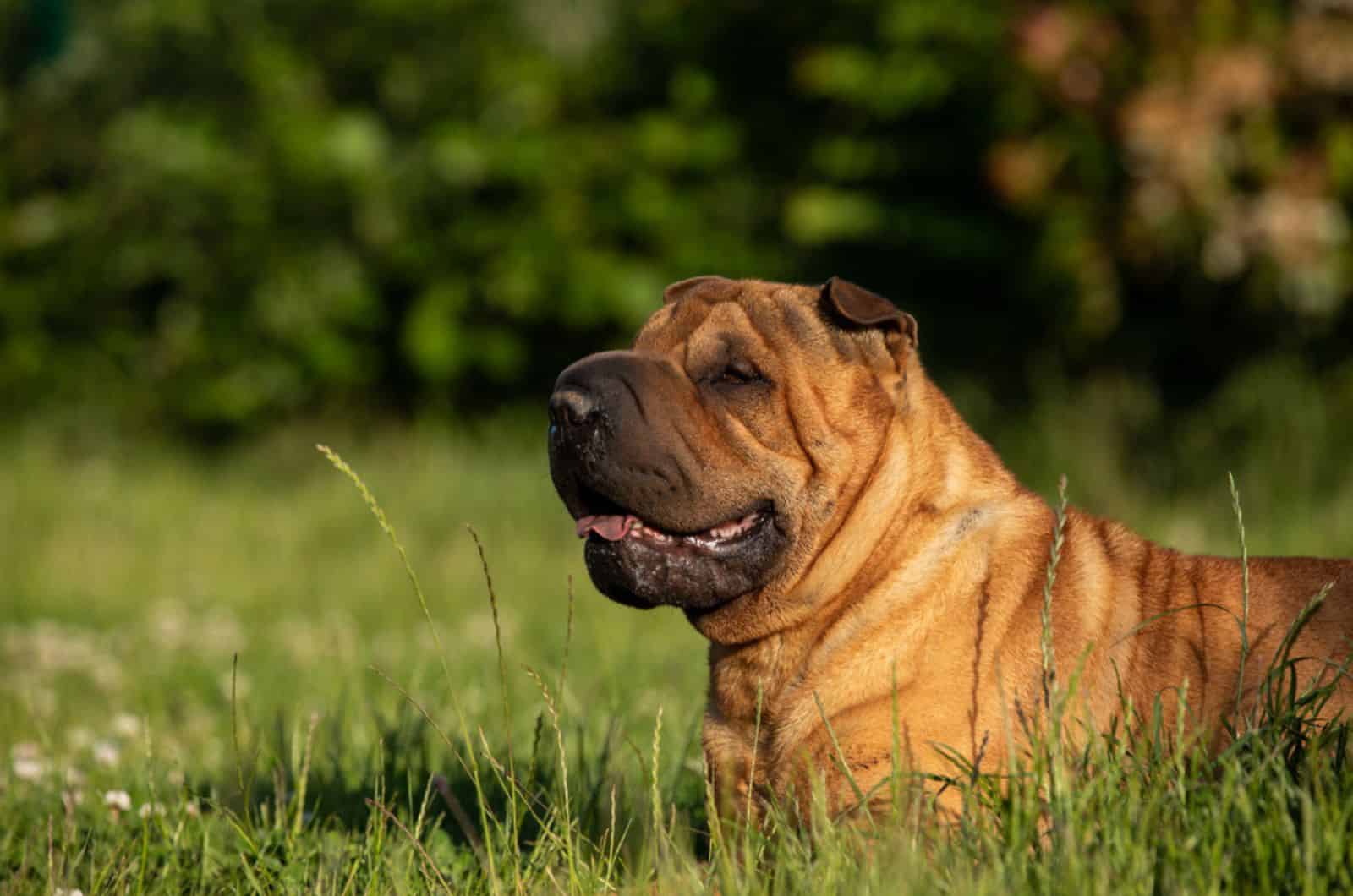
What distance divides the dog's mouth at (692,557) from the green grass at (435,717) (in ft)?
A: 1.05

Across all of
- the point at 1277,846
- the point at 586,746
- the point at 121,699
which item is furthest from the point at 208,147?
the point at 1277,846

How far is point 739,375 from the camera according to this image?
12.2 feet

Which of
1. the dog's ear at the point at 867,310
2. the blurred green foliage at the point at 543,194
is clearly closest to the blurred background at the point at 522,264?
the blurred green foliage at the point at 543,194

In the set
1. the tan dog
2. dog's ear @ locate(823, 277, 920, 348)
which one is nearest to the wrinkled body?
the tan dog

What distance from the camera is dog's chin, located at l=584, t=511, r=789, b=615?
3535 millimetres

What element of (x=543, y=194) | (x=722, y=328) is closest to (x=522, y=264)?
(x=543, y=194)

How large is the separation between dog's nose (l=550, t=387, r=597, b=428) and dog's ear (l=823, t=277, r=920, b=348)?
2.18 ft

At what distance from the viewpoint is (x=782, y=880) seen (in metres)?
2.84

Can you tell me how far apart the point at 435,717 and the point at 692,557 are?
2.14m

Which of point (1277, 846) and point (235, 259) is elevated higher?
point (235, 259)

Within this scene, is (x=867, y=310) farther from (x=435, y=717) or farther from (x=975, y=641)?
(x=435, y=717)

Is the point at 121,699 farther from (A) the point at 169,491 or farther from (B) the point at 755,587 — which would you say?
(A) the point at 169,491

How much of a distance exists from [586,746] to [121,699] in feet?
11.0

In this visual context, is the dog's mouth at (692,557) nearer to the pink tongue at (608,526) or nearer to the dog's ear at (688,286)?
the pink tongue at (608,526)
